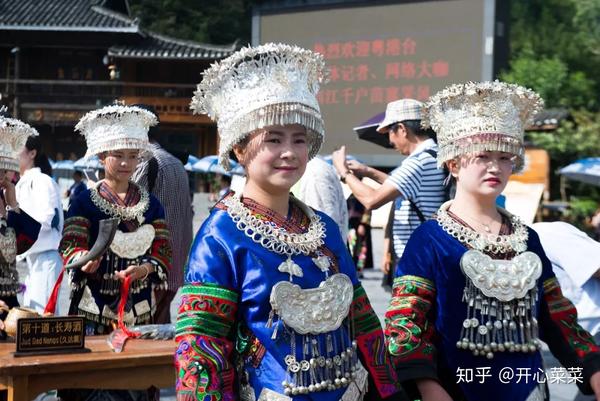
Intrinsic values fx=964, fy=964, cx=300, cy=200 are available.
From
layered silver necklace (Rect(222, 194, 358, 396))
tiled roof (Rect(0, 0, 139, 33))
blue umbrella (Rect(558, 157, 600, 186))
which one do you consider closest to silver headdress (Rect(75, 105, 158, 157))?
layered silver necklace (Rect(222, 194, 358, 396))

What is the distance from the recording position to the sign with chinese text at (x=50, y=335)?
12.5 ft

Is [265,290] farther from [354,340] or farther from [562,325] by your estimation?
[562,325]

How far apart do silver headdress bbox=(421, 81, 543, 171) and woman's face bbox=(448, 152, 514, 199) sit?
27 mm

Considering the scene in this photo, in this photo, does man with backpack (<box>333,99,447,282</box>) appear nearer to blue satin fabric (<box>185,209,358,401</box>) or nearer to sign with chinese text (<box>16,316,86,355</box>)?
sign with chinese text (<box>16,316,86,355</box>)

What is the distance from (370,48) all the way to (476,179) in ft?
66.7

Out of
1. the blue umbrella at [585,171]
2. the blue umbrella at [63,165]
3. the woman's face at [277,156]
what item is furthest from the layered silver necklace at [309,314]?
the blue umbrella at [63,165]

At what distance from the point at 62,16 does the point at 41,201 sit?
26.6m

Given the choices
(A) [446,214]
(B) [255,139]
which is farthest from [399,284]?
(B) [255,139]

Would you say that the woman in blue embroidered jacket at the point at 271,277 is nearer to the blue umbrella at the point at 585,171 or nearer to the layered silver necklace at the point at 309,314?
the layered silver necklace at the point at 309,314

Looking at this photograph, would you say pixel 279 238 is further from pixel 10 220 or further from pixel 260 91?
pixel 10 220

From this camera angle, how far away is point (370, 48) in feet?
76.3

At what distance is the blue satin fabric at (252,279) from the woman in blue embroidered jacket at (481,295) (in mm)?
524

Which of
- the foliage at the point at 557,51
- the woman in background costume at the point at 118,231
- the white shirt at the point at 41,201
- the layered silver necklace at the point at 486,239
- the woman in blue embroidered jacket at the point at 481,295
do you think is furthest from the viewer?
the foliage at the point at 557,51

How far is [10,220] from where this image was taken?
4.82 metres
